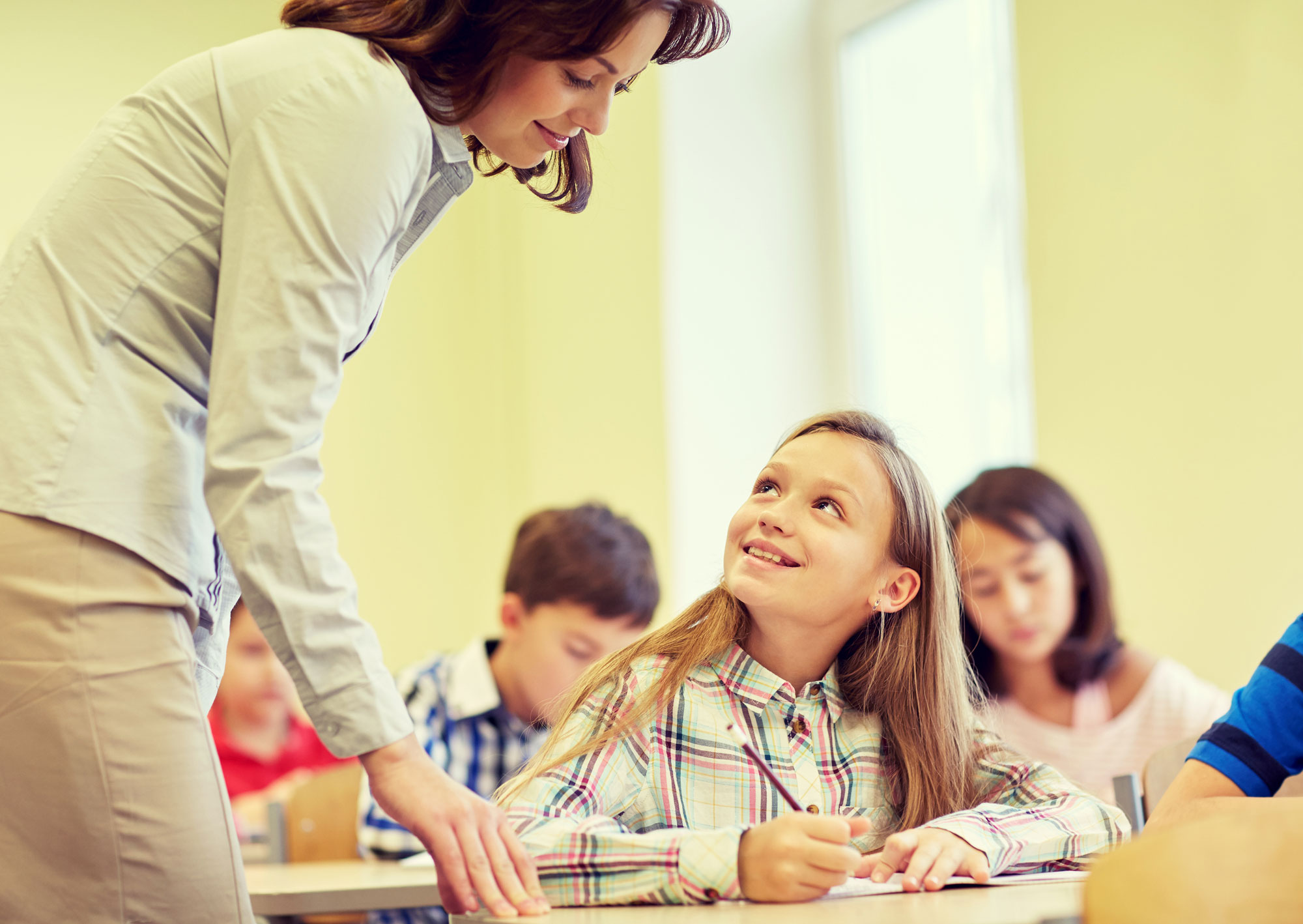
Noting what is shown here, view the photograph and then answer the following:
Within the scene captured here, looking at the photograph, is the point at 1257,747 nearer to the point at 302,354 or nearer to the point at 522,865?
the point at 522,865

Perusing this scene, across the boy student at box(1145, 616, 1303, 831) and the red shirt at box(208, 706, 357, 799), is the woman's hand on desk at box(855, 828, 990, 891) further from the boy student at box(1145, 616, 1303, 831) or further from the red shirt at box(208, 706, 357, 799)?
the red shirt at box(208, 706, 357, 799)

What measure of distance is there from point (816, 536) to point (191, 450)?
2.45 ft

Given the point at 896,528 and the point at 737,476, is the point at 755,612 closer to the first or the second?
the point at 896,528

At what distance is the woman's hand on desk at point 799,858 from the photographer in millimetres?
982

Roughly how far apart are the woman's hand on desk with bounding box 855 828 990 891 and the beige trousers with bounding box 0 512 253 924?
558 millimetres

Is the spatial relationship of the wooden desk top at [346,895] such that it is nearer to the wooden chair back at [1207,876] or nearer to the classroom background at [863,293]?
the wooden chair back at [1207,876]

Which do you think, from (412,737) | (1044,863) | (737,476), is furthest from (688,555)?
(412,737)

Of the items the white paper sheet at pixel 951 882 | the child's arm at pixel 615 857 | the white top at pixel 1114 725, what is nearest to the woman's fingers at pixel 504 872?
the child's arm at pixel 615 857

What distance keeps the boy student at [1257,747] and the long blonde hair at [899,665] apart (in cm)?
22

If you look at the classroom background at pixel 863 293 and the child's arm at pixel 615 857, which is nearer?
the child's arm at pixel 615 857

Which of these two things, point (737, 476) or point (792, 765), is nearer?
point (792, 765)

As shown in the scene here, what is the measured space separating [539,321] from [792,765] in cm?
264

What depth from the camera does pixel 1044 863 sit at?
121 centimetres

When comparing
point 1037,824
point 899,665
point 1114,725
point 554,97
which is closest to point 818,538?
point 899,665
